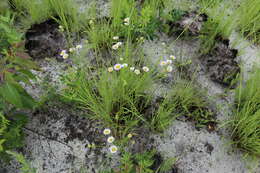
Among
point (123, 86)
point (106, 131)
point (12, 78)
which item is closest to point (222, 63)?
point (123, 86)

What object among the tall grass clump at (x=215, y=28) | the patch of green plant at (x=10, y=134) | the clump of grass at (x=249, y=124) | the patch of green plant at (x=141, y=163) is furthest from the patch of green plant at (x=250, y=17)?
the patch of green plant at (x=10, y=134)

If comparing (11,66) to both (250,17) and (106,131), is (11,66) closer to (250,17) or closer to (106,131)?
(106,131)

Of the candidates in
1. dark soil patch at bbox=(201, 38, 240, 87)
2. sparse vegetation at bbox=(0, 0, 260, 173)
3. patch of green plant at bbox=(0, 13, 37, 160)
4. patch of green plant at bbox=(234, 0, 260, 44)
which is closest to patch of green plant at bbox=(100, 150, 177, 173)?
sparse vegetation at bbox=(0, 0, 260, 173)

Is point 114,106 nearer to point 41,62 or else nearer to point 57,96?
point 57,96

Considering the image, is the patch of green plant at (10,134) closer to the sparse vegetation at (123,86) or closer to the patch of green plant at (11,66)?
the sparse vegetation at (123,86)

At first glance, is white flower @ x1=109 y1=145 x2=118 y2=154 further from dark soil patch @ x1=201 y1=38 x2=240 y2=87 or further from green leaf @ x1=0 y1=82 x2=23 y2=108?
dark soil patch @ x1=201 y1=38 x2=240 y2=87
